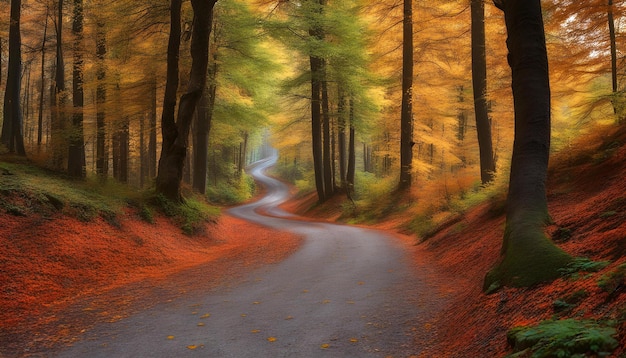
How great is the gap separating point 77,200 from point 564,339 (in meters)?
11.1

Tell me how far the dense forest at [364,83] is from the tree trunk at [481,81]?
5 cm

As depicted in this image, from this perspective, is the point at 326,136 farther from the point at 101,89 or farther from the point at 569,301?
the point at 569,301

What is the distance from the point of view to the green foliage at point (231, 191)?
39169 millimetres

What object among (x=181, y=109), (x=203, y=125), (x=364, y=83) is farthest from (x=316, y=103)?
(x=181, y=109)

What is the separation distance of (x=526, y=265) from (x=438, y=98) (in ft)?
66.8

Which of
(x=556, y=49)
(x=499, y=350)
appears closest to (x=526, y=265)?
(x=499, y=350)

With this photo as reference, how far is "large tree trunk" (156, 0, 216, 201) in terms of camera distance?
14273mm

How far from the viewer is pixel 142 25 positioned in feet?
54.3

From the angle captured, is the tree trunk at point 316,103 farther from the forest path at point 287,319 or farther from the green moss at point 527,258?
the green moss at point 527,258

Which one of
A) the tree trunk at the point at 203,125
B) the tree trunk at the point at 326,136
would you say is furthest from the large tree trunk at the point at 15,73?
the tree trunk at the point at 326,136

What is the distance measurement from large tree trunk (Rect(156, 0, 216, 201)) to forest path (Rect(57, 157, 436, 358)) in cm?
721

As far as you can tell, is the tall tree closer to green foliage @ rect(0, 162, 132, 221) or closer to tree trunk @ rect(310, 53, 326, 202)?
tree trunk @ rect(310, 53, 326, 202)

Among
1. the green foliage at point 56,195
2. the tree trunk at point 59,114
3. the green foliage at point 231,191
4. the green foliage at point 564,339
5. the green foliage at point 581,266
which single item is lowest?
the green foliage at point 231,191

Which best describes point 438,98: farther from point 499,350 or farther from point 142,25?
point 499,350
